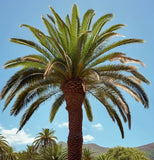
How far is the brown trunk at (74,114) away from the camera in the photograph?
11867 millimetres

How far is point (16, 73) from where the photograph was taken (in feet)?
42.6

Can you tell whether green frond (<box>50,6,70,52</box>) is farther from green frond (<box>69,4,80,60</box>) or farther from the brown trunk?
the brown trunk

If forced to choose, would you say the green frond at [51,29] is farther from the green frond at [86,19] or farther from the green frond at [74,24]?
the green frond at [86,19]

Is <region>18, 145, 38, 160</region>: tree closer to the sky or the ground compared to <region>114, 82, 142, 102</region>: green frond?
closer to the ground

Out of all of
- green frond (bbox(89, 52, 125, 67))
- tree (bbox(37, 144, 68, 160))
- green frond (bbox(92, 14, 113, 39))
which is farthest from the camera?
tree (bbox(37, 144, 68, 160))

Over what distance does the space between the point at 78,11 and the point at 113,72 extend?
430 centimetres

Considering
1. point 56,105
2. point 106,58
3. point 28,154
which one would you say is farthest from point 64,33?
point 28,154

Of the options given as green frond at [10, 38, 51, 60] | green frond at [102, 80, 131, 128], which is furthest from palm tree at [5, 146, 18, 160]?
green frond at [102, 80, 131, 128]

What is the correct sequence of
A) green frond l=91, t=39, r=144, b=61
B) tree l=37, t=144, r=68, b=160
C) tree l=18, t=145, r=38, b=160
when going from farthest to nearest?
tree l=18, t=145, r=38, b=160 < tree l=37, t=144, r=68, b=160 < green frond l=91, t=39, r=144, b=61

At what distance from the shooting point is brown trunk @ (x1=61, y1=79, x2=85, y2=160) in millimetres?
11867

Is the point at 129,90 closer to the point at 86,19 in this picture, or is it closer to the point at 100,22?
the point at 100,22

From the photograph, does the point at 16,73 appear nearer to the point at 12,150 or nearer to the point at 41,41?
the point at 41,41

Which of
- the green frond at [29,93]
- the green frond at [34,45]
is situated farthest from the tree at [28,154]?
the green frond at [34,45]

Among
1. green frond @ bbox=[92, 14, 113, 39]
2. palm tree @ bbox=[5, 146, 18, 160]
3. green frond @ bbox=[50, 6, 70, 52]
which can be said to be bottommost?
palm tree @ bbox=[5, 146, 18, 160]
